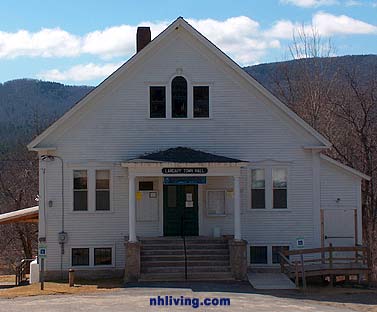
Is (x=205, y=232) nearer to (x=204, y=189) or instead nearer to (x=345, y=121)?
(x=204, y=189)

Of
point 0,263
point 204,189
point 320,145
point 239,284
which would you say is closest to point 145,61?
point 204,189

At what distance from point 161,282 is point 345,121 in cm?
2369

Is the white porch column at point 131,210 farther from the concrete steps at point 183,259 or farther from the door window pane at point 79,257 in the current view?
the door window pane at point 79,257

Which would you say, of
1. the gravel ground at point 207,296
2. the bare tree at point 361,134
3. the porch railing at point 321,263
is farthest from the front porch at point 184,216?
the bare tree at point 361,134

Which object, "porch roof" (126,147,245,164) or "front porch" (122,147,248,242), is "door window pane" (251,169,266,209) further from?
"porch roof" (126,147,245,164)

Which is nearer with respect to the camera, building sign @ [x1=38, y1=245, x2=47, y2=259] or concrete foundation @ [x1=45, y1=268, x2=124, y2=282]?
building sign @ [x1=38, y1=245, x2=47, y2=259]

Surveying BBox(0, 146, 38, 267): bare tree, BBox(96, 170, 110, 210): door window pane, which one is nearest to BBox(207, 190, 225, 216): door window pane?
BBox(96, 170, 110, 210): door window pane

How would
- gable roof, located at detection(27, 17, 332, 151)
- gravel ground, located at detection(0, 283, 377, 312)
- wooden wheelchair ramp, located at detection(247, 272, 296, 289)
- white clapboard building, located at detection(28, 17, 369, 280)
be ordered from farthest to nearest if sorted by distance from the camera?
white clapboard building, located at detection(28, 17, 369, 280), gable roof, located at detection(27, 17, 332, 151), wooden wheelchair ramp, located at detection(247, 272, 296, 289), gravel ground, located at detection(0, 283, 377, 312)

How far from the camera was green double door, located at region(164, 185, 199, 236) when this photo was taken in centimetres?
2564

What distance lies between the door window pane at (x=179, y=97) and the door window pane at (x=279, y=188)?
3.99 metres

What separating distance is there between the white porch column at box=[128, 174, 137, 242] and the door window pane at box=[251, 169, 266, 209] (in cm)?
464

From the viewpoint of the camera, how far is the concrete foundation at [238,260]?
23.0 metres

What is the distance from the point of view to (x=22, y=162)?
52.2 meters

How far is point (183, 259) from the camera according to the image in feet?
77.8
